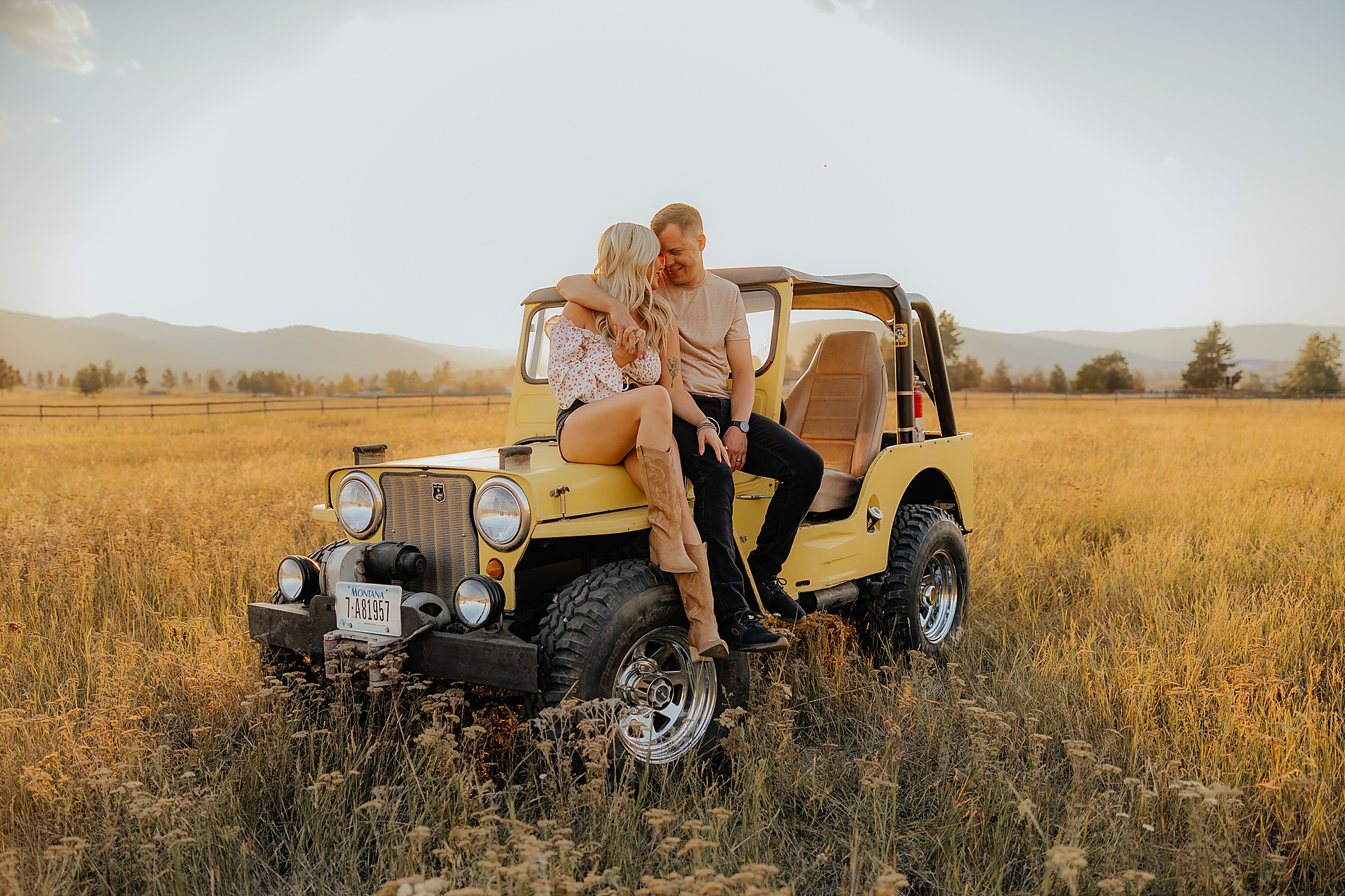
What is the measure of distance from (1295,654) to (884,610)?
6.98 ft

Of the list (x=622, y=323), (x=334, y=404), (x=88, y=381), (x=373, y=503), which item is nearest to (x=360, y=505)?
(x=373, y=503)

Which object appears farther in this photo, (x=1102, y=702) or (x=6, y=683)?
(x=6, y=683)

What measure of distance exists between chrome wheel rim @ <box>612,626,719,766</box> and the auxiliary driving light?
1.47m

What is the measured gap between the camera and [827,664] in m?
5.14

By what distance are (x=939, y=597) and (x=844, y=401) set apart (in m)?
1.36

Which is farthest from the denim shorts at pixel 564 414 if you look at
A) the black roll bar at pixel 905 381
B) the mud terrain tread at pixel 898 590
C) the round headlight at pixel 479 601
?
the black roll bar at pixel 905 381

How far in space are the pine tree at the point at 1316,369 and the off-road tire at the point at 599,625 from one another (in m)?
93.8

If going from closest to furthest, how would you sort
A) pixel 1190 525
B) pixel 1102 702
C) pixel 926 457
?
pixel 1102 702, pixel 926 457, pixel 1190 525

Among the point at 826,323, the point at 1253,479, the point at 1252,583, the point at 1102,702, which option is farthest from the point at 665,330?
the point at 1253,479

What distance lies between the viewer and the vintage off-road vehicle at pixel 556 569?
3459 millimetres

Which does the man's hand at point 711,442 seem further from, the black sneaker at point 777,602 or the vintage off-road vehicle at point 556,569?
the black sneaker at point 777,602

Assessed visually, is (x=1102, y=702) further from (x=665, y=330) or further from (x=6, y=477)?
(x=6, y=477)

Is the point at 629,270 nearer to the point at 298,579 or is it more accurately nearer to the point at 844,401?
the point at 298,579

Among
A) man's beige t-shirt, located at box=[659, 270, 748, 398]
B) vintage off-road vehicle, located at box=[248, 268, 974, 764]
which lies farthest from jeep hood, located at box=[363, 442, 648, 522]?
man's beige t-shirt, located at box=[659, 270, 748, 398]
